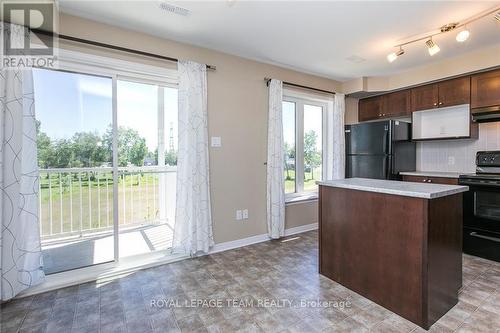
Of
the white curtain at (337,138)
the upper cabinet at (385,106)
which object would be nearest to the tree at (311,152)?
the white curtain at (337,138)

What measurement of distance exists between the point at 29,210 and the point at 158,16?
2156 millimetres

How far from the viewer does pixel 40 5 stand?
2107 millimetres

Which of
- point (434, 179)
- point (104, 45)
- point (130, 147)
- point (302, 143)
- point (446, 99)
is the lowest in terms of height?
point (434, 179)

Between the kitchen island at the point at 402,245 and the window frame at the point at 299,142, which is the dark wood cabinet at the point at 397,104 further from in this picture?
the kitchen island at the point at 402,245

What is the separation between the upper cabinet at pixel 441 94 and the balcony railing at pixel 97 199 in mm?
3971

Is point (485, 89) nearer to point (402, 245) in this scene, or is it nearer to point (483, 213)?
point (483, 213)

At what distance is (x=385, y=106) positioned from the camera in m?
4.46

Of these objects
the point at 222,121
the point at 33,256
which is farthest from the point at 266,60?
the point at 33,256

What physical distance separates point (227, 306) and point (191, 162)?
157 cm

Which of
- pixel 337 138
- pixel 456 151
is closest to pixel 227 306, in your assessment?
pixel 337 138

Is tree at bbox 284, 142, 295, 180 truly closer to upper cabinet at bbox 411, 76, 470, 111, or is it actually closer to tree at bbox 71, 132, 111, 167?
upper cabinet at bbox 411, 76, 470, 111

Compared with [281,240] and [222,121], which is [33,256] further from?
[281,240]

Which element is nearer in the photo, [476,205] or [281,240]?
[476,205]

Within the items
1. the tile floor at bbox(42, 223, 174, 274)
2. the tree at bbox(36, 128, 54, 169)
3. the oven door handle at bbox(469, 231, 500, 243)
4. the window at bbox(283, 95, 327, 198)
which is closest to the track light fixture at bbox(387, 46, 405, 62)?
the window at bbox(283, 95, 327, 198)
